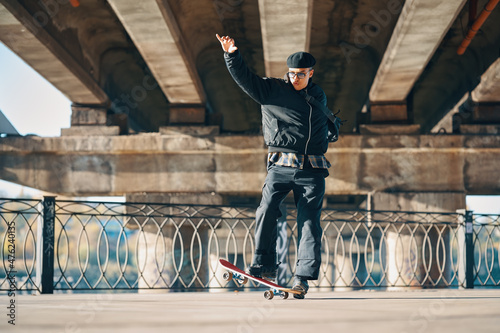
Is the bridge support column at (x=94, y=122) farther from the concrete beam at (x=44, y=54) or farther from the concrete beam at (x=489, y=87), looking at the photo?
the concrete beam at (x=489, y=87)

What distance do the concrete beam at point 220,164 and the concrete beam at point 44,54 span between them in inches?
50.6

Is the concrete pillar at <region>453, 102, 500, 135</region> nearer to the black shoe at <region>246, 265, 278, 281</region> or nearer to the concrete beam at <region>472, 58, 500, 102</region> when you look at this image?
the concrete beam at <region>472, 58, 500, 102</region>

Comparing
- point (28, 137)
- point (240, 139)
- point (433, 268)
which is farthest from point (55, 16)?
point (433, 268)

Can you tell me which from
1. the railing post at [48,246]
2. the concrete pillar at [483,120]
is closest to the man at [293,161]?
the railing post at [48,246]

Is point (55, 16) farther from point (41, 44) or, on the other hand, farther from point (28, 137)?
point (28, 137)

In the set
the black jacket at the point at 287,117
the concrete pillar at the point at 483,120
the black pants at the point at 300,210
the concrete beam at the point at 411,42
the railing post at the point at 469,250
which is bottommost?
the railing post at the point at 469,250

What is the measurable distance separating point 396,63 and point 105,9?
5.75 metres

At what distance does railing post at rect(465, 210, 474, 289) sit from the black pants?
19.4ft

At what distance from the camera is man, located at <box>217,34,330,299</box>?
16.8 feet

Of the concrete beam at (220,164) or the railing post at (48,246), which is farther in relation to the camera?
the concrete beam at (220,164)

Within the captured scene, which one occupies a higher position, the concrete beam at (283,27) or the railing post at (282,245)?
the concrete beam at (283,27)

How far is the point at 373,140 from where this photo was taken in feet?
44.7

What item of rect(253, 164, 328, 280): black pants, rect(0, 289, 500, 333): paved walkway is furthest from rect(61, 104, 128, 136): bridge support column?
rect(0, 289, 500, 333): paved walkway

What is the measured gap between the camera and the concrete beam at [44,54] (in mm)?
9633
